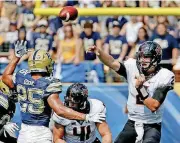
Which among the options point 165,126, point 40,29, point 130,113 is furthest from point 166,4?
point 130,113

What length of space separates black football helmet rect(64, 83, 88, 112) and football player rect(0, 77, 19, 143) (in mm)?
852

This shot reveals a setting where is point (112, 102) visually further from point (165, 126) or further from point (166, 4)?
point (166, 4)

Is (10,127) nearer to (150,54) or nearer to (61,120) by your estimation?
(61,120)

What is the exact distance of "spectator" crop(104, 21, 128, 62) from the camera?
34.1 ft

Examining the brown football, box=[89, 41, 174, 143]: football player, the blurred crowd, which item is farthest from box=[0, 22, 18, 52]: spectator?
box=[89, 41, 174, 143]: football player

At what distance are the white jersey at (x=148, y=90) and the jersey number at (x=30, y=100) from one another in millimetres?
1043

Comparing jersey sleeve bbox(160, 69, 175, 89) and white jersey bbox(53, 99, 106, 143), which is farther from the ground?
jersey sleeve bbox(160, 69, 175, 89)

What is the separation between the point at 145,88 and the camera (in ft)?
21.3

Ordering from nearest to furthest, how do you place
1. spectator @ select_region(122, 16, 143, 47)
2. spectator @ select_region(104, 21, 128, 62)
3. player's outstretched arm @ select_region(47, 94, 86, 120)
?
player's outstretched arm @ select_region(47, 94, 86, 120)
spectator @ select_region(104, 21, 128, 62)
spectator @ select_region(122, 16, 143, 47)

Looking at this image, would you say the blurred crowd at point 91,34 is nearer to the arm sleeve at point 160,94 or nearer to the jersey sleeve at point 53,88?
the arm sleeve at point 160,94

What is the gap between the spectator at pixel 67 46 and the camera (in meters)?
10.3

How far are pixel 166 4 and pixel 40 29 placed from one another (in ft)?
6.83

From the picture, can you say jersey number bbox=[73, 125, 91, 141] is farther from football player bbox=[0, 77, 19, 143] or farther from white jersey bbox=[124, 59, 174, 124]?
football player bbox=[0, 77, 19, 143]

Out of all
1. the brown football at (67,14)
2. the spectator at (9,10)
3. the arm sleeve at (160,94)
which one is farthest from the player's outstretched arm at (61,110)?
the spectator at (9,10)
